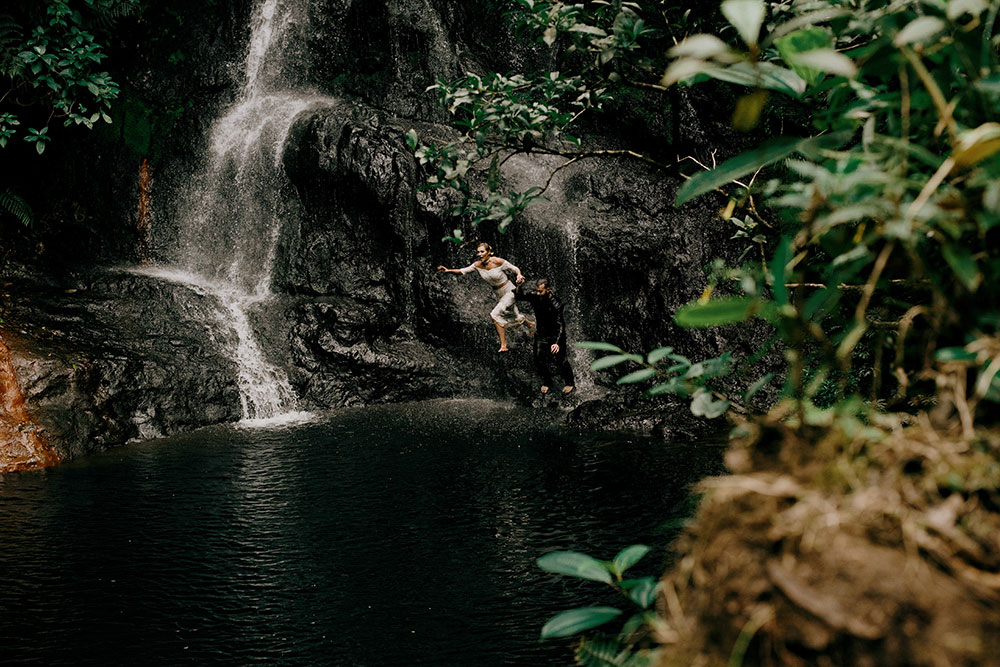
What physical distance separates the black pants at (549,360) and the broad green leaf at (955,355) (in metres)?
10.4

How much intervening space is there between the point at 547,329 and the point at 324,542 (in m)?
6.29

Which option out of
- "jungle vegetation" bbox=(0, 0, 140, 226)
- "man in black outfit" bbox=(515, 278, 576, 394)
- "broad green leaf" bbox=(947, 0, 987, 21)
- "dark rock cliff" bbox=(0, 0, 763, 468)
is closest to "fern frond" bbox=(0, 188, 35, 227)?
"jungle vegetation" bbox=(0, 0, 140, 226)

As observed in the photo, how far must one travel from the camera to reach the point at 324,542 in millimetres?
5863

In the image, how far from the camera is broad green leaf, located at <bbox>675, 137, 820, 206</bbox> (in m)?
1.15

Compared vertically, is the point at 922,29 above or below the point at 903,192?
above

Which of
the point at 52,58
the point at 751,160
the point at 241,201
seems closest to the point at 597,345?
the point at 751,160

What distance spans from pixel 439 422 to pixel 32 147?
35.4ft

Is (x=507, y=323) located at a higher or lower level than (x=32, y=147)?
lower

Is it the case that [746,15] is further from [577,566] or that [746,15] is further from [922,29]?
[577,566]

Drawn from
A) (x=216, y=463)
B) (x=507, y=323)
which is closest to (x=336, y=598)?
(x=216, y=463)

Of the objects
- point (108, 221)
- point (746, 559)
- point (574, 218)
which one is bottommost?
point (746, 559)

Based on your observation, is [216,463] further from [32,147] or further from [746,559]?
[32,147]

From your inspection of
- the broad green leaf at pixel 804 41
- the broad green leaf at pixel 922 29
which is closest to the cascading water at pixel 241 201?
the broad green leaf at pixel 804 41

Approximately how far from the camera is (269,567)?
544 cm
